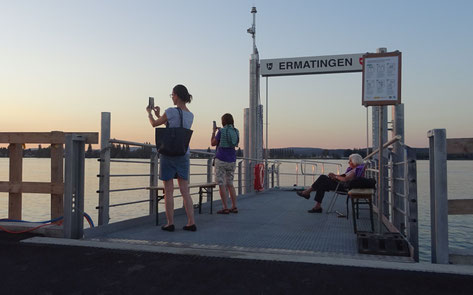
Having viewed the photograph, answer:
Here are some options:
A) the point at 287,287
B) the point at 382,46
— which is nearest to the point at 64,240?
the point at 287,287

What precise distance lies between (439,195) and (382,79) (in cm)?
133

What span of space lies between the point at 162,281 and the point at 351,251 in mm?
1735

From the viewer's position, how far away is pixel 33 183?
449 cm

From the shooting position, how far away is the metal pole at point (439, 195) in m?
3.01

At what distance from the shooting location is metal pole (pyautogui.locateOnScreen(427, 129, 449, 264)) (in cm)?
301

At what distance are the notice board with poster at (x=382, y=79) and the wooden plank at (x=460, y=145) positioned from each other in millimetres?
772

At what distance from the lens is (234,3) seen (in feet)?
38.8

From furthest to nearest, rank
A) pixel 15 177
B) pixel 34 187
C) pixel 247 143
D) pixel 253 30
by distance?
pixel 253 30 < pixel 247 143 < pixel 15 177 < pixel 34 187

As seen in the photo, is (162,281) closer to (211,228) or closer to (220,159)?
(211,228)

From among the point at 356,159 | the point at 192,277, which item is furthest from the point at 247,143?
the point at 192,277

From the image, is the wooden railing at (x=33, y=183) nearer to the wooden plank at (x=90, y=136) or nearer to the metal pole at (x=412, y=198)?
the wooden plank at (x=90, y=136)

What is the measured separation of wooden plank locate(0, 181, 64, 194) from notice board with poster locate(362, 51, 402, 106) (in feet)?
10.6

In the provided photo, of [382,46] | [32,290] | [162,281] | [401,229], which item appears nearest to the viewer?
[32,290]

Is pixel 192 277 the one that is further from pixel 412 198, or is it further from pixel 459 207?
pixel 459 207
